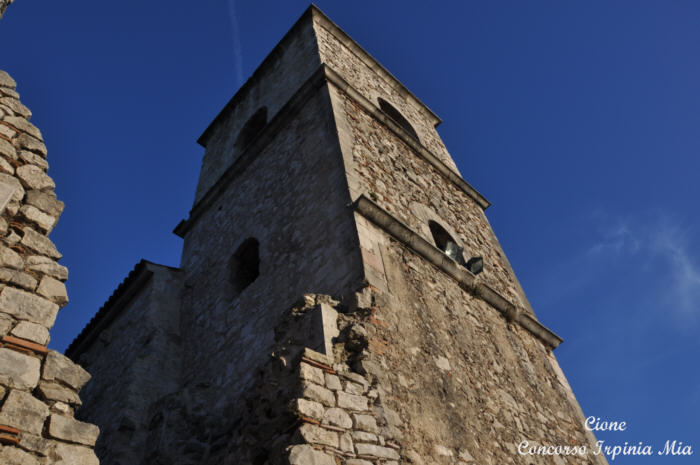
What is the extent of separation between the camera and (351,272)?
5164 millimetres

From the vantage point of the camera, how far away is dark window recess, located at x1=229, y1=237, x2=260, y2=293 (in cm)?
754

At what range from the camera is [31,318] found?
275 cm

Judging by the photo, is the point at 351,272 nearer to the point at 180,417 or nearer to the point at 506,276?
the point at 180,417

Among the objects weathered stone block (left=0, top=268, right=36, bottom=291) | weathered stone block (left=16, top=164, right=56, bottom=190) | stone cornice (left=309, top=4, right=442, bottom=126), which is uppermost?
stone cornice (left=309, top=4, right=442, bottom=126)

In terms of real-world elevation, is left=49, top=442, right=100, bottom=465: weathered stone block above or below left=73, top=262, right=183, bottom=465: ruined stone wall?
below

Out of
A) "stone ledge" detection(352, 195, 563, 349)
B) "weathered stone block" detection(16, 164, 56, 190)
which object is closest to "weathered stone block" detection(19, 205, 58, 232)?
"weathered stone block" detection(16, 164, 56, 190)

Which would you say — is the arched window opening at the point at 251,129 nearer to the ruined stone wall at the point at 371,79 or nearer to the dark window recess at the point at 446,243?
the ruined stone wall at the point at 371,79

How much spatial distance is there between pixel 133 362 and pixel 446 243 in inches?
179

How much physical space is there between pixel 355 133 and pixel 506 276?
325cm

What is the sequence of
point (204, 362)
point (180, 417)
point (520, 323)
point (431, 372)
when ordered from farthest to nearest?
1. point (520, 323)
2. point (204, 362)
3. point (180, 417)
4. point (431, 372)

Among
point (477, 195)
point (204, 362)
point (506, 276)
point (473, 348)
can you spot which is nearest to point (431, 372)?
point (473, 348)

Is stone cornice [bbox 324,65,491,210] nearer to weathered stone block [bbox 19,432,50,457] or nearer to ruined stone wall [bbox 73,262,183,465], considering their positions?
ruined stone wall [bbox 73,262,183,465]

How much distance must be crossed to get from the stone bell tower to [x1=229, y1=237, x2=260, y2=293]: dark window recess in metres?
0.02

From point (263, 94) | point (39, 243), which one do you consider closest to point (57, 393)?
point (39, 243)
